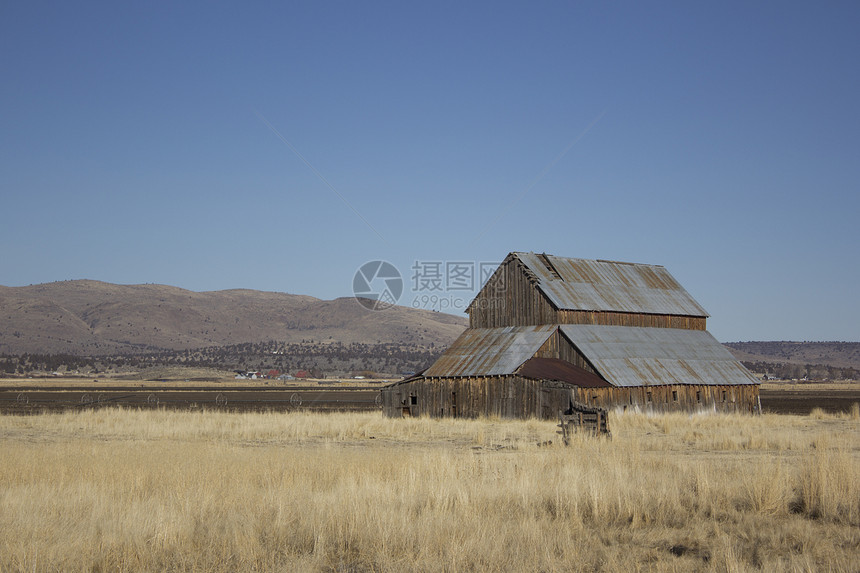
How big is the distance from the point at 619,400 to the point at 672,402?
4.51 m

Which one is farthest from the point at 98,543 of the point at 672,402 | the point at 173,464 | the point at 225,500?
the point at 672,402

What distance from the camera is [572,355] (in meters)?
44.3

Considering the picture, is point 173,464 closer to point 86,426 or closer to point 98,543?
point 98,543

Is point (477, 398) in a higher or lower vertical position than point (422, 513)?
higher

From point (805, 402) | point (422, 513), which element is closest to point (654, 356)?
point (805, 402)

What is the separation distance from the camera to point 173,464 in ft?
60.0

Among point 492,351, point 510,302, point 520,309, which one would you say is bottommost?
point 492,351

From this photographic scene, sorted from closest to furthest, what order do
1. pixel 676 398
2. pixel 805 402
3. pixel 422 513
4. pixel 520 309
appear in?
pixel 422 513
pixel 676 398
pixel 520 309
pixel 805 402

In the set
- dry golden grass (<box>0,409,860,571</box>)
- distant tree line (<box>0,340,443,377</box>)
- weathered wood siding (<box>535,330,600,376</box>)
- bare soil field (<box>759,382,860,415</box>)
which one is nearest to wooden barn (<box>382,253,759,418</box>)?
weathered wood siding (<box>535,330,600,376</box>)

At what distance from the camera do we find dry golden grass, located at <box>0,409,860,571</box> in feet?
33.7

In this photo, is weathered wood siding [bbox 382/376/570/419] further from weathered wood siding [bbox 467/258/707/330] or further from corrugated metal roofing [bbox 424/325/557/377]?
weathered wood siding [bbox 467/258/707/330]

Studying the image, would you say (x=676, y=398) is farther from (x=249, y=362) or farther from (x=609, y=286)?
(x=249, y=362)

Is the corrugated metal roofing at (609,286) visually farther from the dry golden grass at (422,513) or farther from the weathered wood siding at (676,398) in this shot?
the dry golden grass at (422,513)

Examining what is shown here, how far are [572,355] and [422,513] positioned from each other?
107ft
